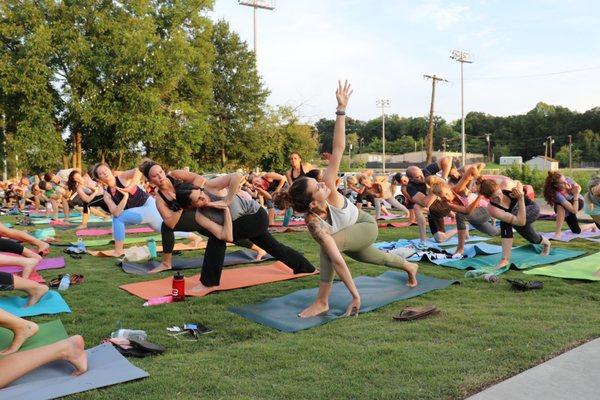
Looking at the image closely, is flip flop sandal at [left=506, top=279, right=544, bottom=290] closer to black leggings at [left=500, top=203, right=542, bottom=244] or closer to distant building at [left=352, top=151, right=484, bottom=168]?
black leggings at [left=500, top=203, right=542, bottom=244]

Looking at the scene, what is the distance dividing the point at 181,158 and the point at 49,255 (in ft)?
74.2

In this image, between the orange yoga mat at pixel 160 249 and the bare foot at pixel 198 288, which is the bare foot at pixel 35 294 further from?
the orange yoga mat at pixel 160 249

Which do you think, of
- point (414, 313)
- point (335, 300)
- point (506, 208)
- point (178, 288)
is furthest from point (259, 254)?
point (414, 313)

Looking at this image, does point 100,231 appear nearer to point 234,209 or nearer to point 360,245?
point 234,209

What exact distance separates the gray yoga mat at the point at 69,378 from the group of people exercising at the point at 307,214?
0.39 ft

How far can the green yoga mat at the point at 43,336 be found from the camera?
13.6ft

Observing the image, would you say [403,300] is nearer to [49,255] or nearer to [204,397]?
[204,397]

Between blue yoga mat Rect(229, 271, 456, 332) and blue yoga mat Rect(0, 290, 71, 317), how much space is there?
5.71 feet

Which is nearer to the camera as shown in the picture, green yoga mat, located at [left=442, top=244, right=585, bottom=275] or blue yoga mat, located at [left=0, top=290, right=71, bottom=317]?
blue yoga mat, located at [left=0, top=290, right=71, bottom=317]

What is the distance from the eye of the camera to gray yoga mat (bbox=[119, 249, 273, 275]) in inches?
293

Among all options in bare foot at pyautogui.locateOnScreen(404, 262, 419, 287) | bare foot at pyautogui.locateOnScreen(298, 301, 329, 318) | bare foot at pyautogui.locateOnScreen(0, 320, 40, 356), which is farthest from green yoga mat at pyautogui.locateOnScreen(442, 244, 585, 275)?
bare foot at pyautogui.locateOnScreen(0, 320, 40, 356)

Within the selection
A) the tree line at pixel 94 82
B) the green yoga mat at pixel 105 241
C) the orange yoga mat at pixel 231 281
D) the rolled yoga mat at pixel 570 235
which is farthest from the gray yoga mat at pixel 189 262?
the tree line at pixel 94 82

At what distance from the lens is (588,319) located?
4.41 meters

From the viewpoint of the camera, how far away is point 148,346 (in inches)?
156
